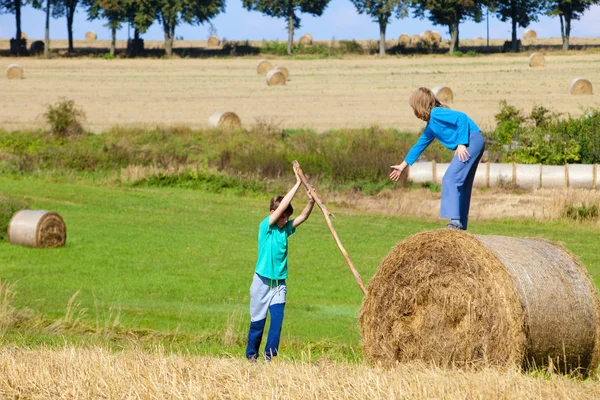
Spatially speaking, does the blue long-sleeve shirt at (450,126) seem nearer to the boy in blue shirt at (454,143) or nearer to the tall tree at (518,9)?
the boy in blue shirt at (454,143)

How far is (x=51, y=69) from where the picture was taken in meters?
74.4

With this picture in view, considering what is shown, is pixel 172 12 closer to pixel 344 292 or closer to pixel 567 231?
pixel 567 231

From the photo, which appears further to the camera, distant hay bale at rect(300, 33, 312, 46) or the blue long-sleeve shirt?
distant hay bale at rect(300, 33, 312, 46)

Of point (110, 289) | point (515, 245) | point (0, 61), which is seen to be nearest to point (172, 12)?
point (0, 61)

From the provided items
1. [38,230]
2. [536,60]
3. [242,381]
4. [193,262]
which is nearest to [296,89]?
[536,60]

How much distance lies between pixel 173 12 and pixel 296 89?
37.9 metres

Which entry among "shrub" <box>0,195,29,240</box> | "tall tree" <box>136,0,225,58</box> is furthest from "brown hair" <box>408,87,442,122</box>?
"tall tree" <box>136,0,225,58</box>

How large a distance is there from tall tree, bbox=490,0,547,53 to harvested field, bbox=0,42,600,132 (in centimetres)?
2010

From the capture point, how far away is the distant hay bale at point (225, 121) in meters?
44.6

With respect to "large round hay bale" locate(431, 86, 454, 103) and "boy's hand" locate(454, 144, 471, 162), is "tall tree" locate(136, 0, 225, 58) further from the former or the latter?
"boy's hand" locate(454, 144, 471, 162)

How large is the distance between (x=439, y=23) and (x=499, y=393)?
94715 mm

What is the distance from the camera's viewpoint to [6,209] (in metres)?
26.4

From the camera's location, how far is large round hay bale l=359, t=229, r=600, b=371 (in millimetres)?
9727

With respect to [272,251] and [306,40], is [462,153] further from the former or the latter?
[306,40]
